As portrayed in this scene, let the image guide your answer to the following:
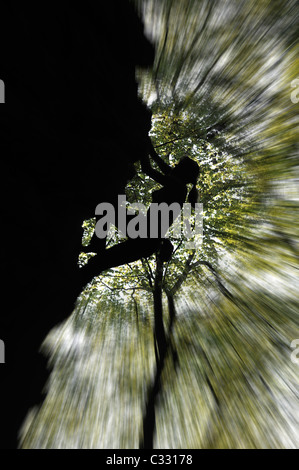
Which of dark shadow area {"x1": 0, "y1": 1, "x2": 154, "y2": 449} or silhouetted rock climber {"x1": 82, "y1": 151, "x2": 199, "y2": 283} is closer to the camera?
dark shadow area {"x1": 0, "y1": 1, "x2": 154, "y2": 449}

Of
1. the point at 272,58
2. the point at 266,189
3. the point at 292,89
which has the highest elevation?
the point at 272,58

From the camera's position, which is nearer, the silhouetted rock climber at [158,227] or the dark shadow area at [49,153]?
the dark shadow area at [49,153]

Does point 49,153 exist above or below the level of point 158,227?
above

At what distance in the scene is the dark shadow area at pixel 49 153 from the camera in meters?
2.17

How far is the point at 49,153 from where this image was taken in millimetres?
2529

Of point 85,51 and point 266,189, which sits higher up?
point 85,51

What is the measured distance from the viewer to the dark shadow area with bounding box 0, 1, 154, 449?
217 centimetres

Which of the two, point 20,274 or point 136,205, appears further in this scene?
point 136,205

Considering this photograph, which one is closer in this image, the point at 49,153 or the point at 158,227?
the point at 49,153

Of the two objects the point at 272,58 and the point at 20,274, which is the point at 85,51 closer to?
the point at 20,274

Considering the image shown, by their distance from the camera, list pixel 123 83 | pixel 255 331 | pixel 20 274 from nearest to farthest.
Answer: pixel 20 274
pixel 123 83
pixel 255 331
